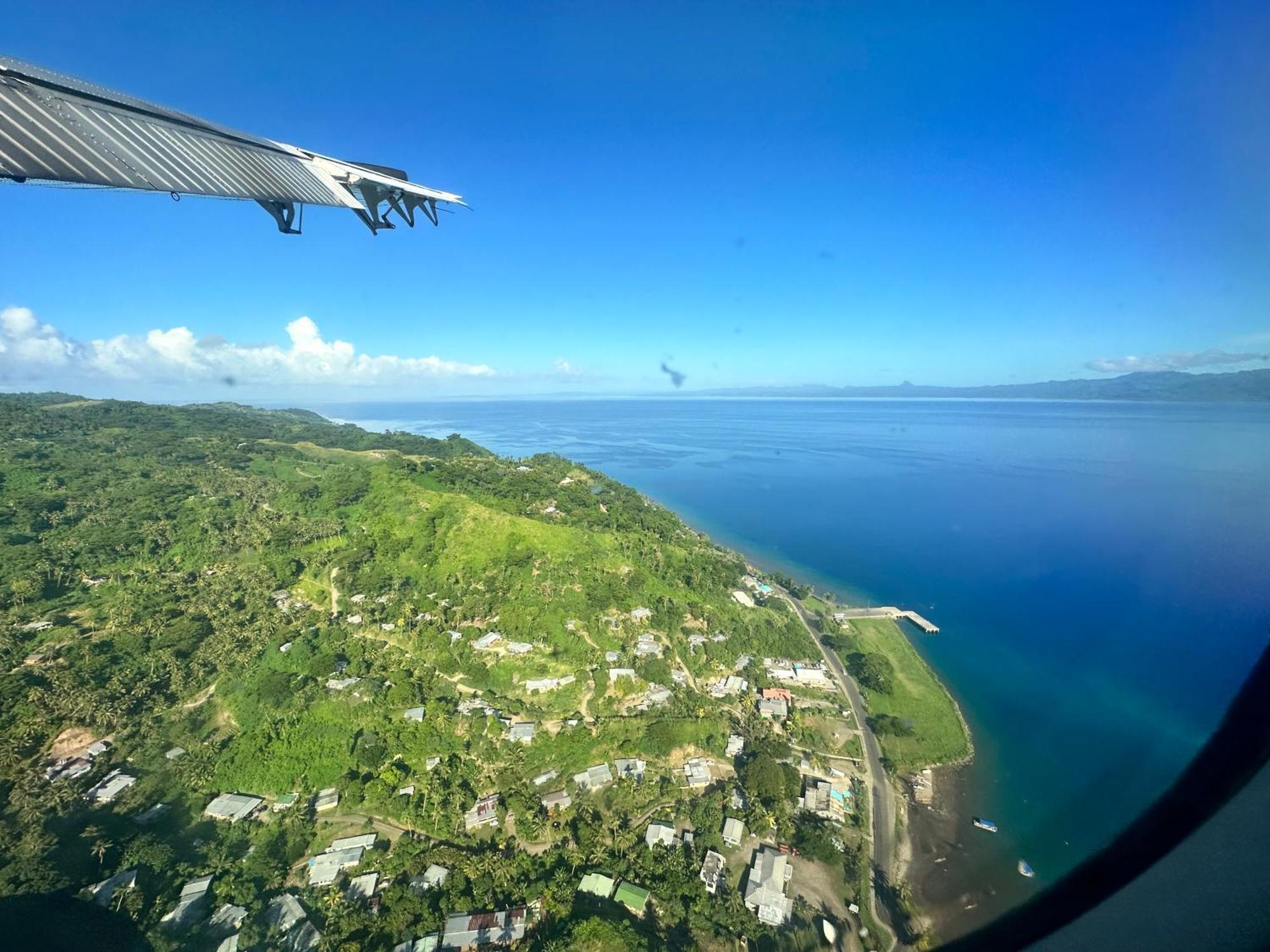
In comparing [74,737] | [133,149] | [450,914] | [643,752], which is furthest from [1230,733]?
[74,737]

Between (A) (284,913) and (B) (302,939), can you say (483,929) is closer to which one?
(B) (302,939)

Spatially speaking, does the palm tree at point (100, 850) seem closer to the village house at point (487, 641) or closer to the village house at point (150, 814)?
the village house at point (150, 814)

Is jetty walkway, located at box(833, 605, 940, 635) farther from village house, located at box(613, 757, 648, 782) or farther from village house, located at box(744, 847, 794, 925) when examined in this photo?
village house, located at box(744, 847, 794, 925)

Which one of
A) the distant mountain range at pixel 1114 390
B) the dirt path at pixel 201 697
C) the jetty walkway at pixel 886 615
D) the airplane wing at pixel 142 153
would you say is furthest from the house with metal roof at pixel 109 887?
the distant mountain range at pixel 1114 390

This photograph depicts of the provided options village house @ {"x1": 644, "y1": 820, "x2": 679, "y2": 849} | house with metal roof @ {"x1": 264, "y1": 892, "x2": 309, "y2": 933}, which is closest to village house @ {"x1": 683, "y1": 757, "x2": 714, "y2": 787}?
village house @ {"x1": 644, "y1": 820, "x2": 679, "y2": 849}

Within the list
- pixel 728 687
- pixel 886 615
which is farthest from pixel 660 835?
pixel 886 615
